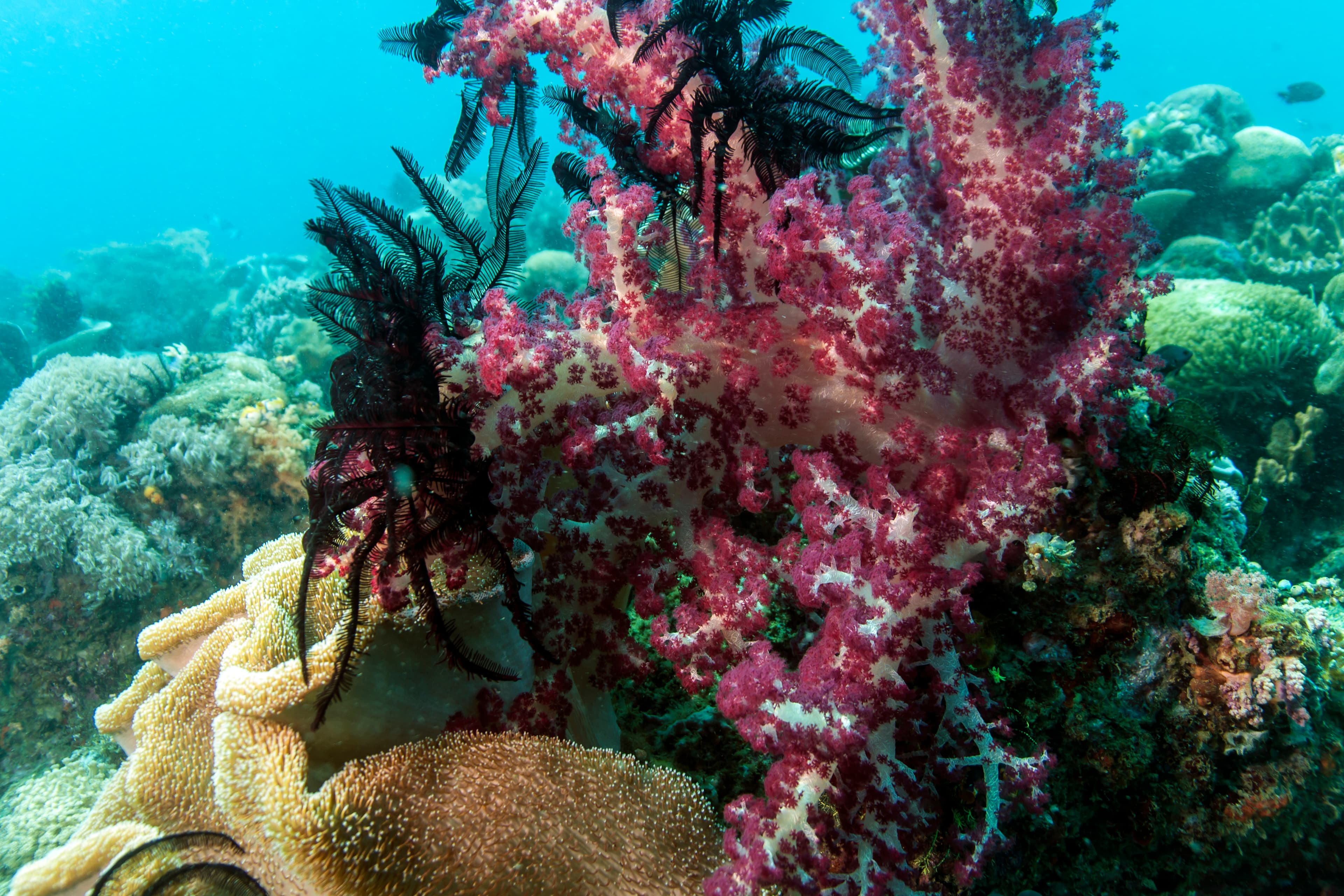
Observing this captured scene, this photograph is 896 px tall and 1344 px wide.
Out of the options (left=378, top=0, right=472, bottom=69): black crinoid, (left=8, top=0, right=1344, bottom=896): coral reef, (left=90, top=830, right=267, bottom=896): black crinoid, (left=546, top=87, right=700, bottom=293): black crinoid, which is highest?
(left=378, top=0, right=472, bottom=69): black crinoid

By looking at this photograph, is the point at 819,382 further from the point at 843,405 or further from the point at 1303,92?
the point at 1303,92

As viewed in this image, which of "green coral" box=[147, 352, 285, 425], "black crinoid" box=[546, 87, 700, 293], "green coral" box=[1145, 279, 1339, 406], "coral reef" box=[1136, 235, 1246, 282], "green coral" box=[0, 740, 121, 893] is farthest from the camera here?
"coral reef" box=[1136, 235, 1246, 282]

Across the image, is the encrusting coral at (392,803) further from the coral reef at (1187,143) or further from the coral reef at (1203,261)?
the coral reef at (1187,143)

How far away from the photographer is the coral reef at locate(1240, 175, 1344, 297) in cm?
952

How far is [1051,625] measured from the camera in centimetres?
215

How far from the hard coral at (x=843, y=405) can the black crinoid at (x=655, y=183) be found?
6cm

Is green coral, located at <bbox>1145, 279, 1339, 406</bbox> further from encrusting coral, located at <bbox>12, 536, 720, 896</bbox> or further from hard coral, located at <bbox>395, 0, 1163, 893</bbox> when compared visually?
encrusting coral, located at <bbox>12, 536, 720, 896</bbox>

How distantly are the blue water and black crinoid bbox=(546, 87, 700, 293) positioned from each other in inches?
3174

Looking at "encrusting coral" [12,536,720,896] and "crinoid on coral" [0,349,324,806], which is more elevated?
"crinoid on coral" [0,349,324,806]

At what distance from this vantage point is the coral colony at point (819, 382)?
187cm

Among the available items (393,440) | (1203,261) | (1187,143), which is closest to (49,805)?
(393,440)

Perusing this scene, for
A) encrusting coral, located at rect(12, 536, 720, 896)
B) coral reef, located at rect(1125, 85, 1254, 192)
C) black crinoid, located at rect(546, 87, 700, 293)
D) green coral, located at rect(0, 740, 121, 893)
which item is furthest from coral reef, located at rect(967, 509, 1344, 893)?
coral reef, located at rect(1125, 85, 1254, 192)

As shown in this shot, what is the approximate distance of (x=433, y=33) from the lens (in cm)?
294

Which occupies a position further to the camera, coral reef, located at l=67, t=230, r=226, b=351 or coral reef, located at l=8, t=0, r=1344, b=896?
coral reef, located at l=67, t=230, r=226, b=351
